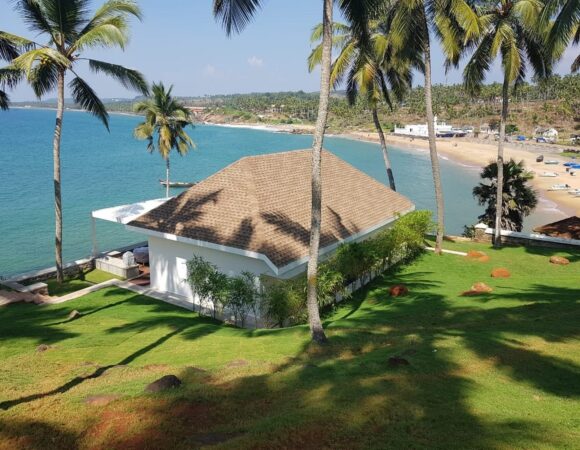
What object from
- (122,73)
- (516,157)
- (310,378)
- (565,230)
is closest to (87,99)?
(122,73)

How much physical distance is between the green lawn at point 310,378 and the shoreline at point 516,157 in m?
18.9

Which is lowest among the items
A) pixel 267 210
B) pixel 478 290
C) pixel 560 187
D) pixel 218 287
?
pixel 478 290

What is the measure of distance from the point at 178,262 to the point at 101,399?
9911 millimetres

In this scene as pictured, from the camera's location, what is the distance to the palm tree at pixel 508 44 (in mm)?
20666

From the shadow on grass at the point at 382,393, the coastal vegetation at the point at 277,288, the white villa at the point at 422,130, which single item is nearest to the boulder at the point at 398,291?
the coastal vegetation at the point at 277,288

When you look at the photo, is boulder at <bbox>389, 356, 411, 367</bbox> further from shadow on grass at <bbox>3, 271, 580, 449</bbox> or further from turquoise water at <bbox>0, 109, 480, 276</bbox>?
turquoise water at <bbox>0, 109, 480, 276</bbox>

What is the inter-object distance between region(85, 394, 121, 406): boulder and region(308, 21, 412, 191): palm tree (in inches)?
744

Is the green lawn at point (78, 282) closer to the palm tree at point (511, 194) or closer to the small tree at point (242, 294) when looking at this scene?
the small tree at point (242, 294)

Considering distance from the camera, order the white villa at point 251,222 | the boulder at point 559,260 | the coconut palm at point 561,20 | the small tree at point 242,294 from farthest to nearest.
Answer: the boulder at point 559,260
the white villa at point 251,222
the small tree at point 242,294
the coconut palm at point 561,20

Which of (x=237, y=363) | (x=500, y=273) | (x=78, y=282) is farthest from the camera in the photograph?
(x=78, y=282)

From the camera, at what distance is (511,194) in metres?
26.3

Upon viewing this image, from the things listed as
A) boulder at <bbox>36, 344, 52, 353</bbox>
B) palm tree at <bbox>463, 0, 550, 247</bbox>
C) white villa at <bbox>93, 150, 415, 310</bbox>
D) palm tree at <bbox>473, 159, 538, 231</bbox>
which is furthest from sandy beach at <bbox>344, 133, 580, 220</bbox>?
boulder at <bbox>36, 344, 52, 353</bbox>

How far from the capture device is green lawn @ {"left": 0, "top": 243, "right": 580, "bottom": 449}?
659 cm

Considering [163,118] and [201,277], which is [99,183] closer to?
[163,118]
